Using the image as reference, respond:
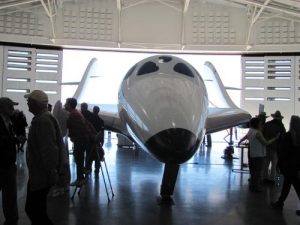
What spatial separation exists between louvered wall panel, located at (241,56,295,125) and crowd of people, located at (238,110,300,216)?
53.5 ft

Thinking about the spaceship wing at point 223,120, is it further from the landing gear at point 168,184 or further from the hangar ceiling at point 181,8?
the hangar ceiling at point 181,8

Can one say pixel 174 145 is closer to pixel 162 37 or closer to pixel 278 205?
pixel 278 205

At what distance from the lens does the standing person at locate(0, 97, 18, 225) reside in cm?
489

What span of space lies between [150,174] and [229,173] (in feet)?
8.09

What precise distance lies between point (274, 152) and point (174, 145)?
5.58m

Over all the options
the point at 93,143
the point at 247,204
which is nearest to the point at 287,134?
the point at 247,204

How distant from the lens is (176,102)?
5.70m

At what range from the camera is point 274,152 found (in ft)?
32.8

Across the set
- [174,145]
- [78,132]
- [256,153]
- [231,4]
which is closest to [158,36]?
[231,4]

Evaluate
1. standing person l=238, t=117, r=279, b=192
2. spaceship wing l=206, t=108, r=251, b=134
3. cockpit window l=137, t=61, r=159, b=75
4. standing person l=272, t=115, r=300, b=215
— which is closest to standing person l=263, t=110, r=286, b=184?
standing person l=238, t=117, r=279, b=192

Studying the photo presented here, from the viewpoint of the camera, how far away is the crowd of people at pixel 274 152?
6.67 m

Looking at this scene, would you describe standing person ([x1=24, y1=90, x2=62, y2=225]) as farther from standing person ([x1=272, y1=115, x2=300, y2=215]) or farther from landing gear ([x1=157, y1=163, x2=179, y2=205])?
standing person ([x1=272, y1=115, x2=300, y2=215])

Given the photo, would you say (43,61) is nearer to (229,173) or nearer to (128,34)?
(128,34)

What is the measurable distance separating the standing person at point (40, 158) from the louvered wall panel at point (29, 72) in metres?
21.2
